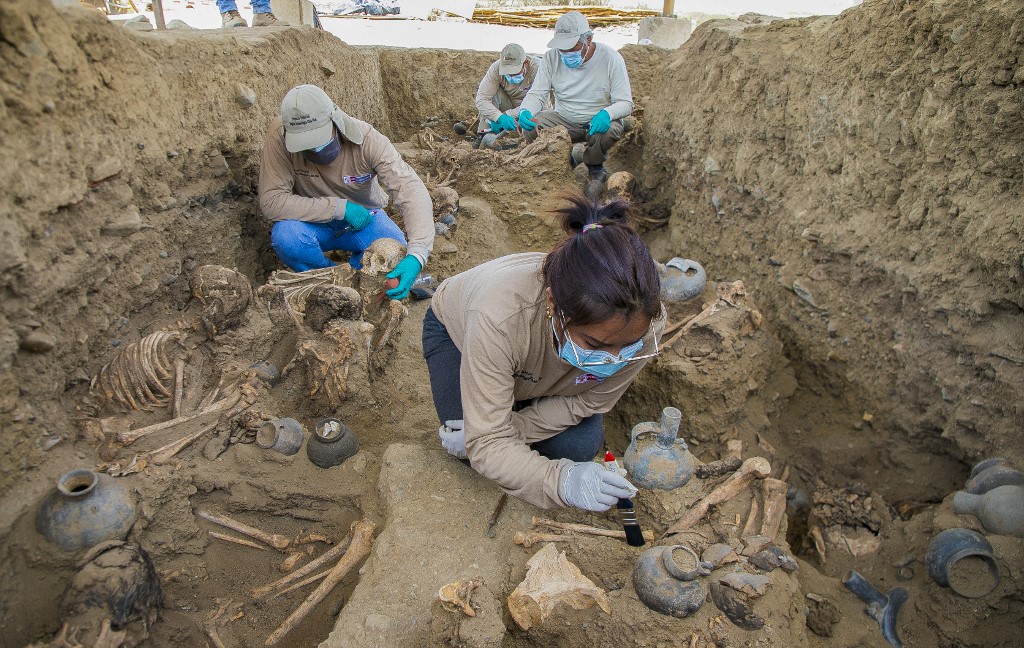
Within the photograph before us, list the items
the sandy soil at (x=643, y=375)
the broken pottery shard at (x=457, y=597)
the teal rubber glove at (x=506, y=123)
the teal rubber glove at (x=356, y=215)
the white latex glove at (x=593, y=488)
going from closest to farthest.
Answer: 1. the broken pottery shard at (x=457, y=597)
2. the white latex glove at (x=593, y=488)
3. the sandy soil at (x=643, y=375)
4. the teal rubber glove at (x=356, y=215)
5. the teal rubber glove at (x=506, y=123)

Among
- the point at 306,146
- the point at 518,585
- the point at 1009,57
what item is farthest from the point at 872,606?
the point at 306,146

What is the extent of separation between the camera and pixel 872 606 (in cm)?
260

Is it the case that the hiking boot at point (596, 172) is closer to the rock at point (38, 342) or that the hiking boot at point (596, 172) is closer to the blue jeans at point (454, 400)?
the blue jeans at point (454, 400)

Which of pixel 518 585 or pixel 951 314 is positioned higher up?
pixel 951 314

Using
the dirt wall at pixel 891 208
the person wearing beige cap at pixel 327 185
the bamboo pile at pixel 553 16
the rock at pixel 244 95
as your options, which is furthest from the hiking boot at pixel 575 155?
the bamboo pile at pixel 553 16

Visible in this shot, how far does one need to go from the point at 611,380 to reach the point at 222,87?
313cm

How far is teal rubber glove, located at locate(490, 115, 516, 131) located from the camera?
6.43 meters

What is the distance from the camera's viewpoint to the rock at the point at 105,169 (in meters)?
2.54

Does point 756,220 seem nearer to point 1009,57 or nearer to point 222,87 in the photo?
point 1009,57

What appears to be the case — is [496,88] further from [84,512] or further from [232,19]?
[84,512]

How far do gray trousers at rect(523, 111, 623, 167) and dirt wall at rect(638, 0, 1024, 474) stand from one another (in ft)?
4.55

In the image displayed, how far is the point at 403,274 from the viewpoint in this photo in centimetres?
367

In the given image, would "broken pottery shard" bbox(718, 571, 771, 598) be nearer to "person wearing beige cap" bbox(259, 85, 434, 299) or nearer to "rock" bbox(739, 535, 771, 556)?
"rock" bbox(739, 535, 771, 556)

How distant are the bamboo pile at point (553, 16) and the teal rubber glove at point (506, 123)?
6.84m
